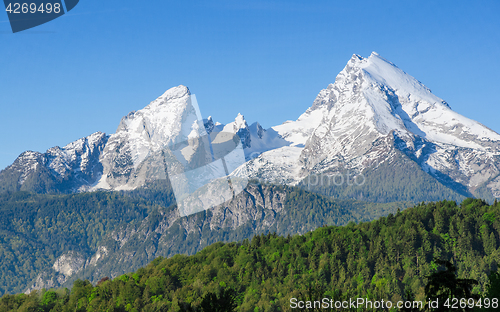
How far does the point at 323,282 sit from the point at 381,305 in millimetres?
39747

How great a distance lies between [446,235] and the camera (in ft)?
581

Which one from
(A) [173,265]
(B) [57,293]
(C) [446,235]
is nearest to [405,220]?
(C) [446,235]

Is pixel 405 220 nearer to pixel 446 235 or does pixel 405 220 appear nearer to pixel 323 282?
pixel 446 235

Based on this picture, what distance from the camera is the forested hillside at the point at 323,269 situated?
15900cm

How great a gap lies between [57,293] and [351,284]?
88.2 metres

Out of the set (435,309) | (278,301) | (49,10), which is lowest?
(278,301)

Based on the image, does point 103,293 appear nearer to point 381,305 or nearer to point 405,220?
point 381,305

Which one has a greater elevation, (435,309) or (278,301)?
(435,309)

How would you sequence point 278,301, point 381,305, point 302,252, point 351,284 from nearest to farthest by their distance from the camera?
point 381,305 → point 278,301 → point 351,284 → point 302,252

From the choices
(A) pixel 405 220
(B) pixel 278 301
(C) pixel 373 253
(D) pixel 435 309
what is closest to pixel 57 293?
(B) pixel 278 301

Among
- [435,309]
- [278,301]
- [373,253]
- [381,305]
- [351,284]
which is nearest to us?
[435,309]

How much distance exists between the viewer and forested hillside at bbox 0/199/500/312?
159m

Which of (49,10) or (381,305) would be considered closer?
(49,10)

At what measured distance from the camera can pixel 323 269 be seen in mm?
175125
